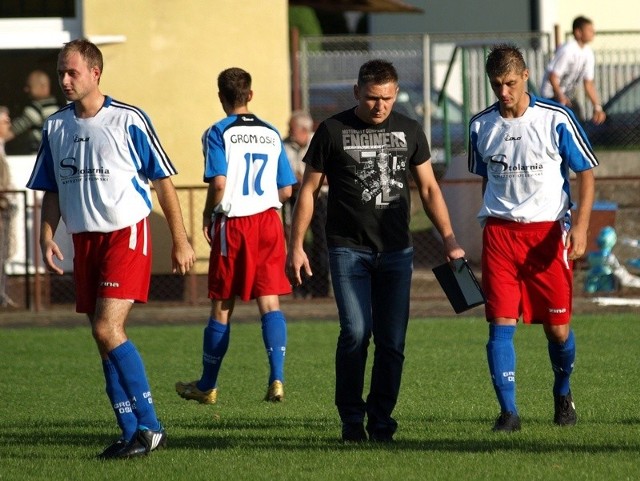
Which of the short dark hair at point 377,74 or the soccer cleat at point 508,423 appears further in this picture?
the soccer cleat at point 508,423

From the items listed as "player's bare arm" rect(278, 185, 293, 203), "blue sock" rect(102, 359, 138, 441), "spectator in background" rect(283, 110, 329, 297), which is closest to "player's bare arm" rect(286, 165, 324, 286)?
"blue sock" rect(102, 359, 138, 441)

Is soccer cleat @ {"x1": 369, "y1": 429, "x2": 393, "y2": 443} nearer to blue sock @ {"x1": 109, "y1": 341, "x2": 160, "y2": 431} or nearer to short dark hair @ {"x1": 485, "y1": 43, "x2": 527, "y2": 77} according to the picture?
blue sock @ {"x1": 109, "y1": 341, "x2": 160, "y2": 431}

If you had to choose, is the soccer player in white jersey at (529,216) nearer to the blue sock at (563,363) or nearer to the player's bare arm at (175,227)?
the blue sock at (563,363)

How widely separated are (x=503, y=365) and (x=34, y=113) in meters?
11.7

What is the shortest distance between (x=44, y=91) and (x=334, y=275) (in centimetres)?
1166

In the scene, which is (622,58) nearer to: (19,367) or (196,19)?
(196,19)

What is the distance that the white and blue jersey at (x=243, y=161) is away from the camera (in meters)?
9.83

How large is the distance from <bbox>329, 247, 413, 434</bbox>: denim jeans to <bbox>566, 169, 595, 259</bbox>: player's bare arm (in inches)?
38.7

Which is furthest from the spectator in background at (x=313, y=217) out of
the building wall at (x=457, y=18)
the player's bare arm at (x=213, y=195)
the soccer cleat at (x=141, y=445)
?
the building wall at (x=457, y=18)

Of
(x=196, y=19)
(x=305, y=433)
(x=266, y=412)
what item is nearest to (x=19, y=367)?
(x=266, y=412)

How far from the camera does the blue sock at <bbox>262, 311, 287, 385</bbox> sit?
979cm

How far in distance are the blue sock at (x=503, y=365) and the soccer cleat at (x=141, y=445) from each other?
188 cm

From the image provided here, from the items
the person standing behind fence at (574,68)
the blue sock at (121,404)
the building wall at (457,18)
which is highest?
the building wall at (457,18)

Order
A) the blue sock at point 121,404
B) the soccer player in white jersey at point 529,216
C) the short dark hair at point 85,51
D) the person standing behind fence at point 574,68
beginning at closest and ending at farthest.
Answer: the short dark hair at point 85,51 → the blue sock at point 121,404 → the soccer player in white jersey at point 529,216 → the person standing behind fence at point 574,68
